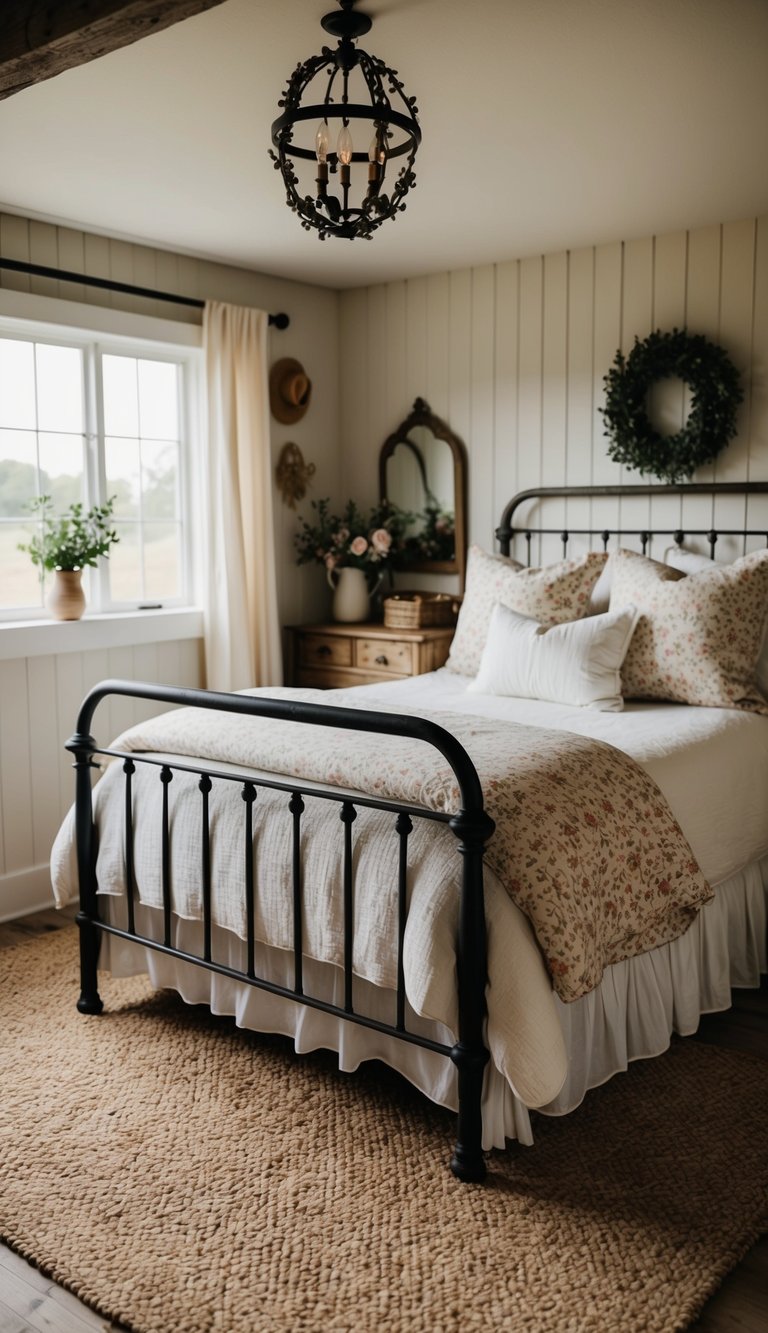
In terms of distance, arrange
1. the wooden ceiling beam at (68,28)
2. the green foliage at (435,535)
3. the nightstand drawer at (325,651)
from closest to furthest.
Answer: the wooden ceiling beam at (68,28), the nightstand drawer at (325,651), the green foliage at (435,535)

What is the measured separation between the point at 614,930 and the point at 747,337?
2417mm

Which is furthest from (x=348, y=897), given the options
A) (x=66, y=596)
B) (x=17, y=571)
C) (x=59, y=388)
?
(x=59, y=388)

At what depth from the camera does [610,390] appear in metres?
4.09

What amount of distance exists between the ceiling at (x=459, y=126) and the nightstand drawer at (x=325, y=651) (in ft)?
5.19

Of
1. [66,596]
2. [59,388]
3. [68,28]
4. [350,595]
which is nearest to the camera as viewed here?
Answer: [68,28]

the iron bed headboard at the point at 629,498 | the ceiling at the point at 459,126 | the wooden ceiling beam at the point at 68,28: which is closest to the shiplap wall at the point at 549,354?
the iron bed headboard at the point at 629,498

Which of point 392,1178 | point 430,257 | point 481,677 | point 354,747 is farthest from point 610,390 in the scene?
point 392,1178

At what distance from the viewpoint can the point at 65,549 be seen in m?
3.84

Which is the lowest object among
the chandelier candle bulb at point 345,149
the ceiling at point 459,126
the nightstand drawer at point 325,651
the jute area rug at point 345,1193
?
the jute area rug at point 345,1193

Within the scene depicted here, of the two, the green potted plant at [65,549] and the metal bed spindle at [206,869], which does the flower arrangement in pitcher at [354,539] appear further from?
the metal bed spindle at [206,869]

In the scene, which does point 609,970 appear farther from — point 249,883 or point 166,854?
point 166,854

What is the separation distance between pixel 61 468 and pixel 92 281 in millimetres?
682

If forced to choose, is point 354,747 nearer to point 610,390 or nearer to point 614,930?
point 614,930

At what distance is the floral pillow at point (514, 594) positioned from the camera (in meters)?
3.86
